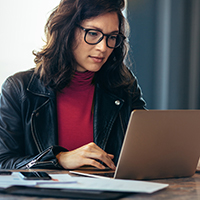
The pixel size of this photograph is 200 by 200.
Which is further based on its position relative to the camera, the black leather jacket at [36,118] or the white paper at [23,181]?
the black leather jacket at [36,118]

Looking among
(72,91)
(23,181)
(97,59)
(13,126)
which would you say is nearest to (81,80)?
(72,91)

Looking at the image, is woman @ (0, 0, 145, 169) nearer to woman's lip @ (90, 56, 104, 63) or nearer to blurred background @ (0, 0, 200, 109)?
woman's lip @ (90, 56, 104, 63)

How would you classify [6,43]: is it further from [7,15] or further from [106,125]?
[106,125]

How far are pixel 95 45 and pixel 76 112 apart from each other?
375 mm

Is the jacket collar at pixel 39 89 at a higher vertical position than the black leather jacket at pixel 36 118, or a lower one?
higher

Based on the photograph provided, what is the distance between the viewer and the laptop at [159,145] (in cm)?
95

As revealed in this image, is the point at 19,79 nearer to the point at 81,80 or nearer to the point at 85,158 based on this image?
the point at 81,80

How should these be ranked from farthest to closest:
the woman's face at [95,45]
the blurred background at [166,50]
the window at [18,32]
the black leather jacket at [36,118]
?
the blurred background at [166,50] → the window at [18,32] → the woman's face at [95,45] → the black leather jacket at [36,118]

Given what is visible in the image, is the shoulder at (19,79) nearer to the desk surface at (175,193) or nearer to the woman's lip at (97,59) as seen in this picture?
the woman's lip at (97,59)

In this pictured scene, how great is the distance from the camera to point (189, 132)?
105 centimetres

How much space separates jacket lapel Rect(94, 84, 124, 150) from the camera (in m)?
1.76

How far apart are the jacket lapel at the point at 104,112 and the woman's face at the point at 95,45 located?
205 millimetres

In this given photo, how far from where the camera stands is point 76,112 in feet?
5.85

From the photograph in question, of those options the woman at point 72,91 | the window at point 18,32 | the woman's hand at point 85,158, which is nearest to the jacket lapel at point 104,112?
the woman at point 72,91
